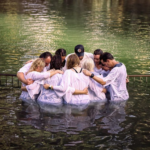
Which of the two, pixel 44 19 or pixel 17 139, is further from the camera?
pixel 44 19

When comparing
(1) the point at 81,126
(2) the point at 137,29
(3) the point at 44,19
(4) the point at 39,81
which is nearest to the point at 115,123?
(1) the point at 81,126

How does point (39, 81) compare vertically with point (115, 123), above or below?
above

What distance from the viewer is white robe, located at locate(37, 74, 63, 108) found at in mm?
8062

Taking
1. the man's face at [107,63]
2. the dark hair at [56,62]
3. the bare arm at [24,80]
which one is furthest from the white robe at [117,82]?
the bare arm at [24,80]

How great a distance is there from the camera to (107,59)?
26.7ft

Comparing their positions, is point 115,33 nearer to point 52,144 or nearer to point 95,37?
point 95,37

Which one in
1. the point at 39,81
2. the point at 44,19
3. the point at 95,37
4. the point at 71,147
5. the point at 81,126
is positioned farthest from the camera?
the point at 44,19

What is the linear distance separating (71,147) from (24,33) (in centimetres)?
1555

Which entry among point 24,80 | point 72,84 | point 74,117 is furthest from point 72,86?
point 24,80

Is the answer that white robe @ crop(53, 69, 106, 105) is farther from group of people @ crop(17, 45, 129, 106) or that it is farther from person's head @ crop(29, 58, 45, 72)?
person's head @ crop(29, 58, 45, 72)

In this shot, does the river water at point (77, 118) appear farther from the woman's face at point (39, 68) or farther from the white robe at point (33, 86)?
the woman's face at point (39, 68)

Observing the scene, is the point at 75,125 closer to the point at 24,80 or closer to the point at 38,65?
the point at 38,65

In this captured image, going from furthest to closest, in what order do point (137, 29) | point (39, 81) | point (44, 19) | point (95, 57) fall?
point (44, 19)
point (137, 29)
point (95, 57)
point (39, 81)

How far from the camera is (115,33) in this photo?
21531mm
